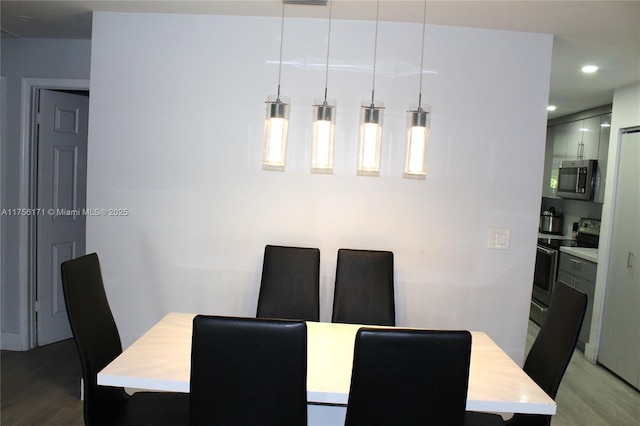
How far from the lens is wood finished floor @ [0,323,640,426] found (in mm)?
2781

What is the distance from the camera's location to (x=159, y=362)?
1.79 metres

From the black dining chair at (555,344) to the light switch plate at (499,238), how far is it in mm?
822

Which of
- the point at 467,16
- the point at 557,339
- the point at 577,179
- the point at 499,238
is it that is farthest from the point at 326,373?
the point at 577,179

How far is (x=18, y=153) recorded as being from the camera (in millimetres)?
3600

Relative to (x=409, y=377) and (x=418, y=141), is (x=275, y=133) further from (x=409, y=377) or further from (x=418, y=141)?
(x=409, y=377)

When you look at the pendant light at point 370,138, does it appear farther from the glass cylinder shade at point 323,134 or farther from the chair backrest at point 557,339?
the chair backrest at point 557,339

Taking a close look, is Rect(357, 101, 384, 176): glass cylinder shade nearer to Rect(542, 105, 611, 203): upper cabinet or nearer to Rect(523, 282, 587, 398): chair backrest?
Rect(523, 282, 587, 398): chair backrest

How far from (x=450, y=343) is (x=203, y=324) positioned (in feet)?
2.40

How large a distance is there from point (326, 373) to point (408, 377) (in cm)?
44

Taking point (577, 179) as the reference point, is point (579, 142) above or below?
above

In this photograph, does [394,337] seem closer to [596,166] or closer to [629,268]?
[629,268]

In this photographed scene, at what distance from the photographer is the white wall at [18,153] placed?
3.54 meters

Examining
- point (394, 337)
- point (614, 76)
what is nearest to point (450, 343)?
point (394, 337)

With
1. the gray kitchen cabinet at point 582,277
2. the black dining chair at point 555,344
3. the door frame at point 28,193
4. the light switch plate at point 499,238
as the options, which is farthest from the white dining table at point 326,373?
the gray kitchen cabinet at point 582,277
